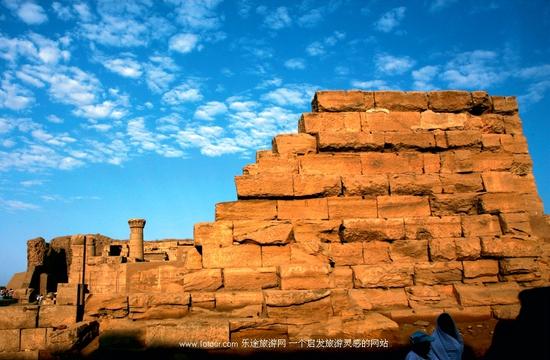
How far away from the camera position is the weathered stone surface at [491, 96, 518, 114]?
9.12 meters

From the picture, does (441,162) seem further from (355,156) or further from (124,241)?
(124,241)

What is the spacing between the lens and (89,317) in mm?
7719

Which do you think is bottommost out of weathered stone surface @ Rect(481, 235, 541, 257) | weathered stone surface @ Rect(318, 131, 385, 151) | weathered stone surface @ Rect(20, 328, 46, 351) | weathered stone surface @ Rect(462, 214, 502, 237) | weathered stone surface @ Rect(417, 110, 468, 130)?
weathered stone surface @ Rect(20, 328, 46, 351)

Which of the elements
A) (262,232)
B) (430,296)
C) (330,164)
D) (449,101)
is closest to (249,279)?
(262,232)

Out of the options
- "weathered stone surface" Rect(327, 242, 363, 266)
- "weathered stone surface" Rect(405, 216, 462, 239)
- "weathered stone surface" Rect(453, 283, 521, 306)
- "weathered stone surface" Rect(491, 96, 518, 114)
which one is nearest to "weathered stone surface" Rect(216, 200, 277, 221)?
"weathered stone surface" Rect(327, 242, 363, 266)

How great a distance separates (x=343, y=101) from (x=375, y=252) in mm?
3227

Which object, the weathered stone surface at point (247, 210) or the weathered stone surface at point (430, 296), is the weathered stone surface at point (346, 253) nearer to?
the weathered stone surface at point (430, 296)

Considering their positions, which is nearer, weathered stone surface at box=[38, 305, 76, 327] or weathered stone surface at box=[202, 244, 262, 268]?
weathered stone surface at box=[202, 244, 262, 268]

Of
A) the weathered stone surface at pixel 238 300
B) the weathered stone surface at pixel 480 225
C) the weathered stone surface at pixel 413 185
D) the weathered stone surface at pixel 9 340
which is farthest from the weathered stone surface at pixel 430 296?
the weathered stone surface at pixel 9 340

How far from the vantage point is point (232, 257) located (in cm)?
725

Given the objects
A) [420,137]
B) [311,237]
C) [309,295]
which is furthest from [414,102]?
[309,295]

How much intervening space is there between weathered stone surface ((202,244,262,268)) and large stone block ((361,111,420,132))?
347 cm

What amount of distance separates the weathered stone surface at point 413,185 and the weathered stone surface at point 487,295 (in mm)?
1933

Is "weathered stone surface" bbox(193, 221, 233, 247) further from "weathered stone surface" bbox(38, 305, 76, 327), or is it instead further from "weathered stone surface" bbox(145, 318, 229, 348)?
"weathered stone surface" bbox(38, 305, 76, 327)
